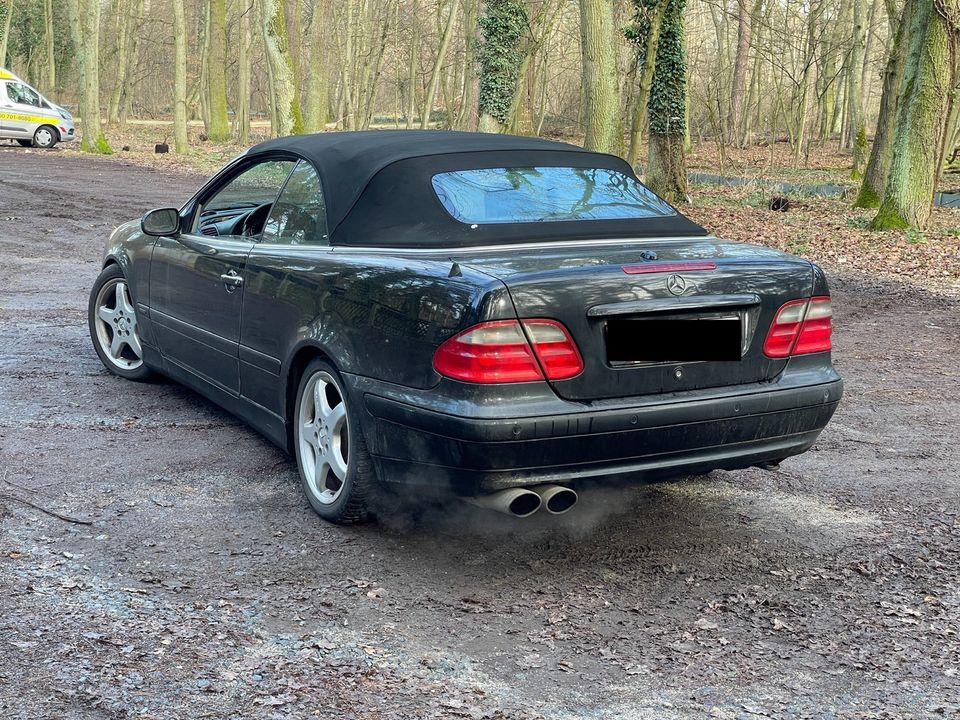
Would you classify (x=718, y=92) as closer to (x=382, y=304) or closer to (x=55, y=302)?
(x=55, y=302)

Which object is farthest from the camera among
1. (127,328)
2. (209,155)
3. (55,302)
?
(209,155)

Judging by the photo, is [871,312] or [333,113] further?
[333,113]

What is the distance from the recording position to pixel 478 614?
3.62 metres

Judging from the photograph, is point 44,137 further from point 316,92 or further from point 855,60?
point 855,60

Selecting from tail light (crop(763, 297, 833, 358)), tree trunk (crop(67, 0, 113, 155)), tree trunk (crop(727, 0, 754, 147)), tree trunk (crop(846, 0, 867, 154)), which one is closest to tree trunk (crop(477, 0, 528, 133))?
tree trunk (crop(846, 0, 867, 154))

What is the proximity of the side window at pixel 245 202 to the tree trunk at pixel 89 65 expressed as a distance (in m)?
26.4

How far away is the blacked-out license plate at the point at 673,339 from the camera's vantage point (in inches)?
148

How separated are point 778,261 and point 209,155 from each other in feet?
103

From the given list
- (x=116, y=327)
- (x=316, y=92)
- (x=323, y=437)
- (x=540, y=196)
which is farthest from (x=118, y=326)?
(x=316, y=92)

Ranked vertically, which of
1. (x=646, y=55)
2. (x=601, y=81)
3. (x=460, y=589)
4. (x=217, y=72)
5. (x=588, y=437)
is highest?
(x=217, y=72)

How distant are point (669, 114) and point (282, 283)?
16.7 m

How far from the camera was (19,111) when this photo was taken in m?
33.7

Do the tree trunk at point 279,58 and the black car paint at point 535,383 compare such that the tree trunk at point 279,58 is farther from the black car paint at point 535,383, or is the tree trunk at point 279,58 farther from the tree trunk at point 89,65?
the black car paint at point 535,383

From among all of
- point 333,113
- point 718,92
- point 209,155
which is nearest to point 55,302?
point 718,92
